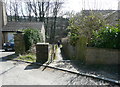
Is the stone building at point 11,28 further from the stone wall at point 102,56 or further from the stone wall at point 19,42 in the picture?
the stone wall at point 102,56

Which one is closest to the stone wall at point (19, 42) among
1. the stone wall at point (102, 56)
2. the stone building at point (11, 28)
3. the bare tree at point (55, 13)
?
the stone wall at point (102, 56)

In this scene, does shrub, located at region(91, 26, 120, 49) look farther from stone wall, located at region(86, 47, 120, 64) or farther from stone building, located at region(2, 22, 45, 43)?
stone building, located at region(2, 22, 45, 43)

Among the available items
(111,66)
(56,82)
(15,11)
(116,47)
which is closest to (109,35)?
(116,47)

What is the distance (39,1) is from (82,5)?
26.6 m

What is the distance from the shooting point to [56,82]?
3.40 meters

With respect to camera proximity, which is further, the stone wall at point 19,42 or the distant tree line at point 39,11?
the distant tree line at point 39,11

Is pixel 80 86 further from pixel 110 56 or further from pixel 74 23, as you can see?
pixel 74 23

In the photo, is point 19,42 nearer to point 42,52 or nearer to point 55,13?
point 42,52

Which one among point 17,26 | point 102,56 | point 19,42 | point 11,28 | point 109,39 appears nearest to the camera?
point 109,39

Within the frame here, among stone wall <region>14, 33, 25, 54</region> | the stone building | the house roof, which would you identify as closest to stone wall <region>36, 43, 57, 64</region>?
stone wall <region>14, 33, 25, 54</region>

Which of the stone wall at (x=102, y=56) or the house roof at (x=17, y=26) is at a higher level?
the house roof at (x=17, y=26)

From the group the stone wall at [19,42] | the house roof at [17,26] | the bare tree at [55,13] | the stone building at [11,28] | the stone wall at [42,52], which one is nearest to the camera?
the stone wall at [42,52]

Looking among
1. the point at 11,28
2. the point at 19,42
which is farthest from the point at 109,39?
the point at 11,28

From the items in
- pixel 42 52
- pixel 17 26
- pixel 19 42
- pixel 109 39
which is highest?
pixel 17 26
